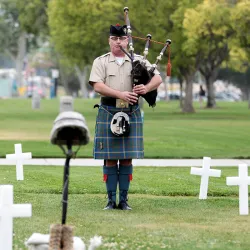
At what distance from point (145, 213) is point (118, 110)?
1.16 meters

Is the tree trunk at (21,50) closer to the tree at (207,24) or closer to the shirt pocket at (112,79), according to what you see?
the tree at (207,24)

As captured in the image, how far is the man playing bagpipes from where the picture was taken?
1102 cm

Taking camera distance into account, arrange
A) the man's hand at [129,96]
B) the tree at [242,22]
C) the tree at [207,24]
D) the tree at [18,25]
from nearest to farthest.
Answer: the man's hand at [129,96]
the tree at [242,22]
the tree at [207,24]
the tree at [18,25]

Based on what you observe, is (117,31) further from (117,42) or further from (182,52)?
(182,52)

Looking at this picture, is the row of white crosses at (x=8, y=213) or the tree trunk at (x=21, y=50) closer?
the row of white crosses at (x=8, y=213)

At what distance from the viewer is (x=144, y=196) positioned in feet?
41.9

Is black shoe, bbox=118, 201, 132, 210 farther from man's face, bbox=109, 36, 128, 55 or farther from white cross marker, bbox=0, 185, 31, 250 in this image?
white cross marker, bbox=0, 185, 31, 250

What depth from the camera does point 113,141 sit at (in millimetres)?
11102

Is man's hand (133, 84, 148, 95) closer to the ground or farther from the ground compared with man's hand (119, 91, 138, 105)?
farther from the ground

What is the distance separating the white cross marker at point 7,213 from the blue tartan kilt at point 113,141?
3.30 metres

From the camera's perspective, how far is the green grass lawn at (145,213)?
29.1 ft

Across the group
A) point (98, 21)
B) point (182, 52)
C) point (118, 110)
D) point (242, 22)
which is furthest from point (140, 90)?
point (182, 52)

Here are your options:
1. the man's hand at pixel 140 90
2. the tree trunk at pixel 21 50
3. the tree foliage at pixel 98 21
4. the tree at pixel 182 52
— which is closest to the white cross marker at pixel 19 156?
the man's hand at pixel 140 90

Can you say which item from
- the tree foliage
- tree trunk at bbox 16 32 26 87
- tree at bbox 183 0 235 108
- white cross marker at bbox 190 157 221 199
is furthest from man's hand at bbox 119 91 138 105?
tree trunk at bbox 16 32 26 87
